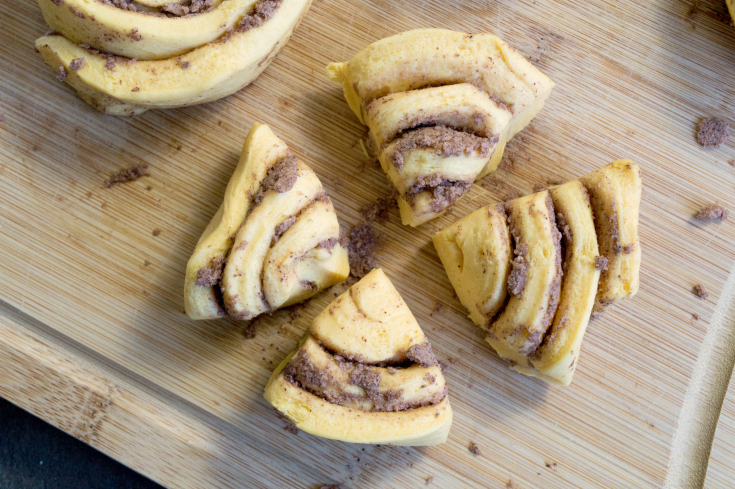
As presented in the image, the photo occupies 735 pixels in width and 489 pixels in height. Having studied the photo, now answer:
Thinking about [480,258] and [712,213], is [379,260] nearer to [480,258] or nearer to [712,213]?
[480,258]

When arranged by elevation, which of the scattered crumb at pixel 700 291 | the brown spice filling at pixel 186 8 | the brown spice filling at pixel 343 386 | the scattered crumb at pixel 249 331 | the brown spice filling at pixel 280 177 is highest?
the brown spice filling at pixel 186 8

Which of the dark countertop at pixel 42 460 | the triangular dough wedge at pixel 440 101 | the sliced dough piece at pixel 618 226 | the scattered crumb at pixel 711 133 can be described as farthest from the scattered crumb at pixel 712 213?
the dark countertop at pixel 42 460

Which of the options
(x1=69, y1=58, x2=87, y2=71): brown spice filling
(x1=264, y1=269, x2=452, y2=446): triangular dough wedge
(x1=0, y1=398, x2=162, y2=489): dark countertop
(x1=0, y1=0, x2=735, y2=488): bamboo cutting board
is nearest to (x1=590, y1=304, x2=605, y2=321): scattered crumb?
(x1=0, y1=0, x2=735, y2=488): bamboo cutting board

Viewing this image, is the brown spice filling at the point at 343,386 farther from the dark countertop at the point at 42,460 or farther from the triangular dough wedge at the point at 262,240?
the dark countertop at the point at 42,460

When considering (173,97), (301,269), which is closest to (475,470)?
(301,269)

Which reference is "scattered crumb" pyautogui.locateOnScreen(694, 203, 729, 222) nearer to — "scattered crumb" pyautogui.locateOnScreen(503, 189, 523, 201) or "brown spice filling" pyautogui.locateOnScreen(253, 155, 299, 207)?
"scattered crumb" pyautogui.locateOnScreen(503, 189, 523, 201)

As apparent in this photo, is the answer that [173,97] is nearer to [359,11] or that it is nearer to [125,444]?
[359,11]

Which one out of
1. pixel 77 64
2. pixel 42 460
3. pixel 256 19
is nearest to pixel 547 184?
pixel 256 19
